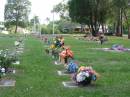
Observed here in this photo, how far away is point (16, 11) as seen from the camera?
5773 inches

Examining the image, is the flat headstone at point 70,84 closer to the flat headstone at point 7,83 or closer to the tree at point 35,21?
the flat headstone at point 7,83

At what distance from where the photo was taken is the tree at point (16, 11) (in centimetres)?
14662

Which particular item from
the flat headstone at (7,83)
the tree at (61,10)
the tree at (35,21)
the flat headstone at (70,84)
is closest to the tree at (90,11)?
the tree at (61,10)

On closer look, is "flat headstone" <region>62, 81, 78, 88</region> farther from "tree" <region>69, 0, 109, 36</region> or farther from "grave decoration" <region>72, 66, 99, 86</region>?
"tree" <region>69, 0, 109, 36</region>

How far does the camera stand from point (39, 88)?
1290 cm

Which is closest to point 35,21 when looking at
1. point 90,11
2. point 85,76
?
point 90,11

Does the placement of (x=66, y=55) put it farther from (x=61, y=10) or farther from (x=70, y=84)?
(x=61, y=10)

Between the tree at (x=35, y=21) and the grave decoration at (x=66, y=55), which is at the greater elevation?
the tree at (x=35, y=21)

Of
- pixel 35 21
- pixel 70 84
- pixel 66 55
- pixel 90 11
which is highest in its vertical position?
pixel 90 11

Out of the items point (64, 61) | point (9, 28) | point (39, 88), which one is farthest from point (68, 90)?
point (9, 28)

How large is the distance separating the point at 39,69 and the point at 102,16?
Answer: 62556 millimetres

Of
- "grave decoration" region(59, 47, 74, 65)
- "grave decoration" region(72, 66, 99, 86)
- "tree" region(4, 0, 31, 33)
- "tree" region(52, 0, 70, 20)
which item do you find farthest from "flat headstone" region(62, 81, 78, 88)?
"tree" region(4, 0, 31, 33)

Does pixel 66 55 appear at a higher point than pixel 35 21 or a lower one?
lower

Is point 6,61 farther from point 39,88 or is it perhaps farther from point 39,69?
point 39,88
